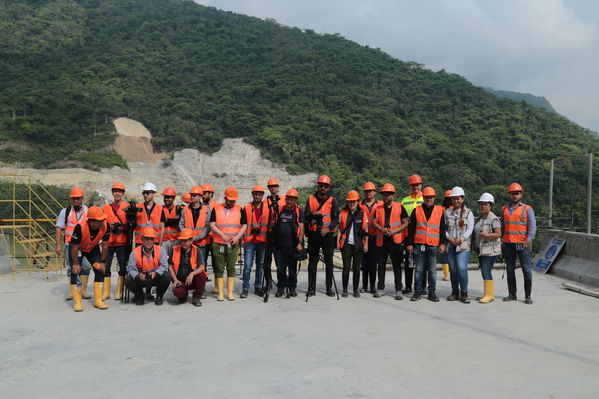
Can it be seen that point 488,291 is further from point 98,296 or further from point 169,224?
point 98,296

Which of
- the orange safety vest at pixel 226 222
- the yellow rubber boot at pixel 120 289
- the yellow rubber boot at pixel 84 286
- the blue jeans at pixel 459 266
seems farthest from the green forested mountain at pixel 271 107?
the yellow rubber boot at pixel 84 286

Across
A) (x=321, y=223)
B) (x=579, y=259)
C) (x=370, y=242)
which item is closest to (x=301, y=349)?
(x=321, y=223)

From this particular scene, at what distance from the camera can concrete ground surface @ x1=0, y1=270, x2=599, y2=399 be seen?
4012 millimetres

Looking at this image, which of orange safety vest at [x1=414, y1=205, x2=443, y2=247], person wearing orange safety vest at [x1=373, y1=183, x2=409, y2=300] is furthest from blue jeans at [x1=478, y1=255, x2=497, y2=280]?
person wearing orange safety vest at [x1=373, y1=183, x2=409, y2=300]

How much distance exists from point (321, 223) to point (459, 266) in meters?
2.48

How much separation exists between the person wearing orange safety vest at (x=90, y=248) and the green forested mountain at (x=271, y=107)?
3754 cm

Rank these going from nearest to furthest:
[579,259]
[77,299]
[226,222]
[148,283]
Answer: [77,299] → [148,283] → [226,222] → [579,259]

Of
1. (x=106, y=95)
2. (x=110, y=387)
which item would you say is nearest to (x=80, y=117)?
(x=106, y=95)

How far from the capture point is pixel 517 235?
7727mm

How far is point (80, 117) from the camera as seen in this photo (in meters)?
51.2

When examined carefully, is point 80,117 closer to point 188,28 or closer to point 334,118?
point 334,118

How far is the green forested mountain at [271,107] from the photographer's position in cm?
4825

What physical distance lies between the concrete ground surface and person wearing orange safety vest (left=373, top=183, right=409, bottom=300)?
2.13 ft

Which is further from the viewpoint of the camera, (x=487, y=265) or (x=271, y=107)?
(x=271, y=107)
